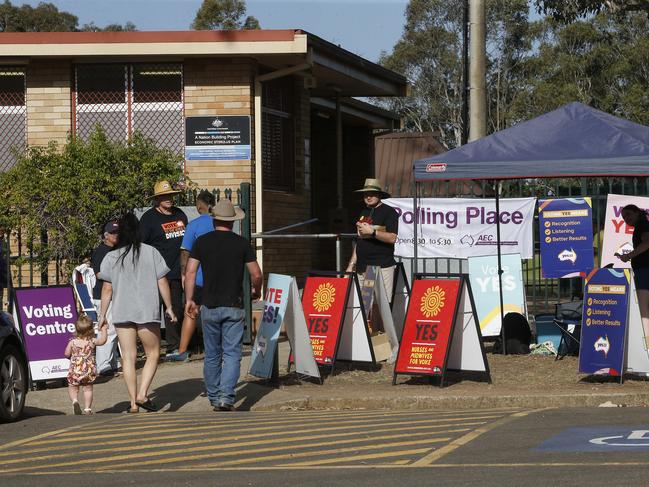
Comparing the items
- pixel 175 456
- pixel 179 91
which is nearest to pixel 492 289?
pixel 179 91

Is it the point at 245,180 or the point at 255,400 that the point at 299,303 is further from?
the point at 245,180

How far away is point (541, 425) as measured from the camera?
30.6 feet

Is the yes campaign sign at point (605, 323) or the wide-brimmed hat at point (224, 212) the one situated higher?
the wide-brimmed hat at point (224, 212)

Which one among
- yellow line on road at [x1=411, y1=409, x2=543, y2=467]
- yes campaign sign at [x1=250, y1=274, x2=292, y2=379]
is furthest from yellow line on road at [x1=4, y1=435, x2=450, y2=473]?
yes campaign sign at [x1=250, y1=274, x2=292, y2=379]

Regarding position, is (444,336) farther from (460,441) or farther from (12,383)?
(12,383)

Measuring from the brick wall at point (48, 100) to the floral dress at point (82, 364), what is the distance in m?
7.81

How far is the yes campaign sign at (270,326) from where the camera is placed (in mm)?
12367

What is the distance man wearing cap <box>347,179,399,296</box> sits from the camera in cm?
1372

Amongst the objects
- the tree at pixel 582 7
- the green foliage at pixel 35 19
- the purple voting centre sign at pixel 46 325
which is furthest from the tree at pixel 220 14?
the purple voting centre sign at pixel 46 325

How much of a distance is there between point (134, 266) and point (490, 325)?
603cm

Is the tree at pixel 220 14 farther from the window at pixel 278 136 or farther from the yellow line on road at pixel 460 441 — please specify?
the yellow line on road at pixel 460 441

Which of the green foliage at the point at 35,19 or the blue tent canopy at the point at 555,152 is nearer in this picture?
the blue tent canopy at the point at 555,152

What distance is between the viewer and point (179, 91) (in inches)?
733

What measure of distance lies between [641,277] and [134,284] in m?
5.19
